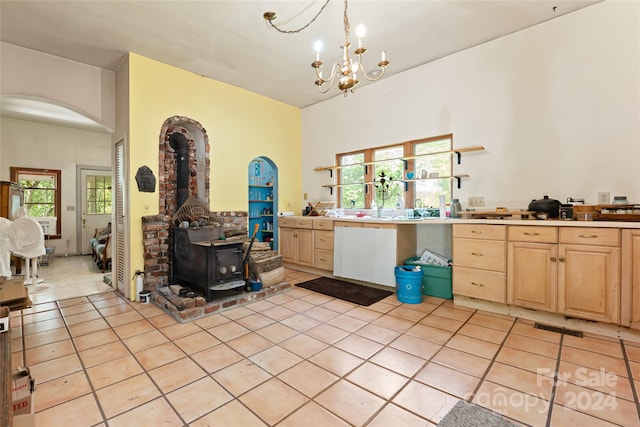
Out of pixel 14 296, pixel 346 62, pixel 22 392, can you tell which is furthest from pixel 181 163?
pixel 22 392

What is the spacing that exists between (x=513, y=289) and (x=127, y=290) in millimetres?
4474

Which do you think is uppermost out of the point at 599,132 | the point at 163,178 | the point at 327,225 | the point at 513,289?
the point at 599,132

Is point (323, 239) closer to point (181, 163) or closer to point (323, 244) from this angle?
point (323, 244)

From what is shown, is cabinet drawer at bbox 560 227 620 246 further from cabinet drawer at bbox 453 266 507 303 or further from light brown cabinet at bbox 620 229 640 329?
cabinet drawer at bbox 453 266 507 303

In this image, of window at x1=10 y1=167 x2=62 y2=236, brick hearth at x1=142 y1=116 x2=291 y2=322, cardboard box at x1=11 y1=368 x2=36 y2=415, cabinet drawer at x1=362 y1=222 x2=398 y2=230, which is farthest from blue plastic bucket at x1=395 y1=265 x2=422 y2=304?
window at x1=10 y1=167 x2=62 y2=236

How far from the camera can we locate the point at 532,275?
2.72 metres

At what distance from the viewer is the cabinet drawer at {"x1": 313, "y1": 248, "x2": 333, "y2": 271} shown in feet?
14.3

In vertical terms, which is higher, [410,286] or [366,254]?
[366,254]

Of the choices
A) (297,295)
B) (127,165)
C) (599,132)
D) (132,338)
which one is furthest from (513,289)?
(127,165)

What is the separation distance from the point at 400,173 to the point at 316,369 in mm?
3141

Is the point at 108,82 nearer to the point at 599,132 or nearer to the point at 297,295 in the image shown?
the point at 297,295

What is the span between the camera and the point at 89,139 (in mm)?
6980

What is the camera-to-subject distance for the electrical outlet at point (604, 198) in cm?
276

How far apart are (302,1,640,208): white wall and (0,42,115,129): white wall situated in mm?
4126
